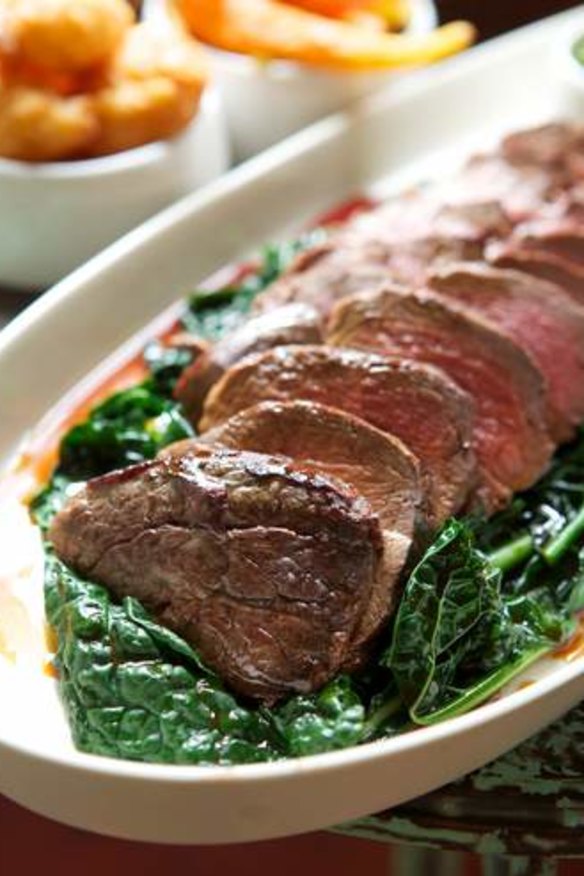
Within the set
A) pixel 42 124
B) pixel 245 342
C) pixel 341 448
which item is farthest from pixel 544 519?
pixel 42 124

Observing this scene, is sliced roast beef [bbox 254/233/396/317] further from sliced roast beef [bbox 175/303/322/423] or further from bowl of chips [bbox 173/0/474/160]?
bowl of chips [bbox 173/0/474/160]

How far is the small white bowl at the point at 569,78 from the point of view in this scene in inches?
142

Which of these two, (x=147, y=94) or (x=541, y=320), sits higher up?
(x=147, y=94)

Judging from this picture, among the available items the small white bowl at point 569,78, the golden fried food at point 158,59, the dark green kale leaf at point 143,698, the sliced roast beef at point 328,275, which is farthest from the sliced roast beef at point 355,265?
the dark green kale leaf at point 143,698

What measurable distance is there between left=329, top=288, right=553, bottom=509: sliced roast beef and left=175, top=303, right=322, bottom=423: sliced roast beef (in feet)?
0.24

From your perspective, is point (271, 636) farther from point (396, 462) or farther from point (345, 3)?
point (345, 3)

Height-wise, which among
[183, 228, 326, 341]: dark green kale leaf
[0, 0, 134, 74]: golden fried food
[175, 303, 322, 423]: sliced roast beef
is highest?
[0, 0, 134, 74]: golden fried food

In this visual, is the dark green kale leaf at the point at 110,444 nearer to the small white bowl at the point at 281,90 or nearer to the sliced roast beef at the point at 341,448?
the sliced roast beef at the point at 341,448

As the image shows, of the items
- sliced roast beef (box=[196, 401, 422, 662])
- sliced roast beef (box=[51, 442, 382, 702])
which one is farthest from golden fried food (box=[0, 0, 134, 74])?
sliced roast beef (box=[51, 442, 382, 702])

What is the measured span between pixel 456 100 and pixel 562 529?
5.13 ft

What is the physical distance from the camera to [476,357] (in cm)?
264

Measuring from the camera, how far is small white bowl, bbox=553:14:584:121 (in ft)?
11.8

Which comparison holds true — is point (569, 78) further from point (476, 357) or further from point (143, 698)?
point (143, 698)

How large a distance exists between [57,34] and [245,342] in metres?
0.94
